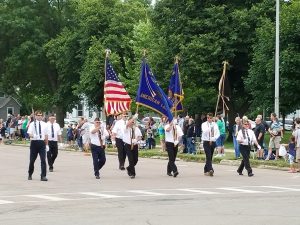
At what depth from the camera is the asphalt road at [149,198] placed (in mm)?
11844

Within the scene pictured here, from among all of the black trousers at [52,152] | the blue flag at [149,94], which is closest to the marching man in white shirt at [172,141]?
the blue flag at [149,94]

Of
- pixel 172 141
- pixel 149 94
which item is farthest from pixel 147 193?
pixel 149 94

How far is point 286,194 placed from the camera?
1591cm

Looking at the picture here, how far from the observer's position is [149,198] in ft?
49.1

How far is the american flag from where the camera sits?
2575cm

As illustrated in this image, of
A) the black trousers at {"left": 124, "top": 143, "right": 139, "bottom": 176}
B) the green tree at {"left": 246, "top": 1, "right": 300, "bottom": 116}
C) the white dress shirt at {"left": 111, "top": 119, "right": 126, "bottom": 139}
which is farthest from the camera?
the green tree at {"left": 246, "top": 1, "right": 300, "bottom": 116}

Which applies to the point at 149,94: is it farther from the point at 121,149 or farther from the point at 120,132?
the point at 121,149

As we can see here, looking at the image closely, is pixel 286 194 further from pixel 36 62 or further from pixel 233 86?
pixel 36 62

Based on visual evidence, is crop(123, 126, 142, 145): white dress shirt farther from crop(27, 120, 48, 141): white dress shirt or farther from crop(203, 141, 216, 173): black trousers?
crop(27, 120, 48, 141): white dress shirt

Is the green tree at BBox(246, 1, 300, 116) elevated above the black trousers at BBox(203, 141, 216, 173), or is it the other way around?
the green tree at BBox(246, 1, 300, 116)

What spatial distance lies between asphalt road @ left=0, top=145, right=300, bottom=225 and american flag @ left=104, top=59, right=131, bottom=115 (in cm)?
321

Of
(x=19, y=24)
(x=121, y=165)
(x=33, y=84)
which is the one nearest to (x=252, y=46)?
(x=121, y=165)

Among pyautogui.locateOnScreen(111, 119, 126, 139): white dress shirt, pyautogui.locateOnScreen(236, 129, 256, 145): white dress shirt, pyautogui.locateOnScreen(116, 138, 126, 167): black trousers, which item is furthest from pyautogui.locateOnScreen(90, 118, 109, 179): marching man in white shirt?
pyautogui.locateOnScreen(236, 129, 256, 145): white dress shirt

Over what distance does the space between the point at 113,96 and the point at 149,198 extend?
11564 millimetres
